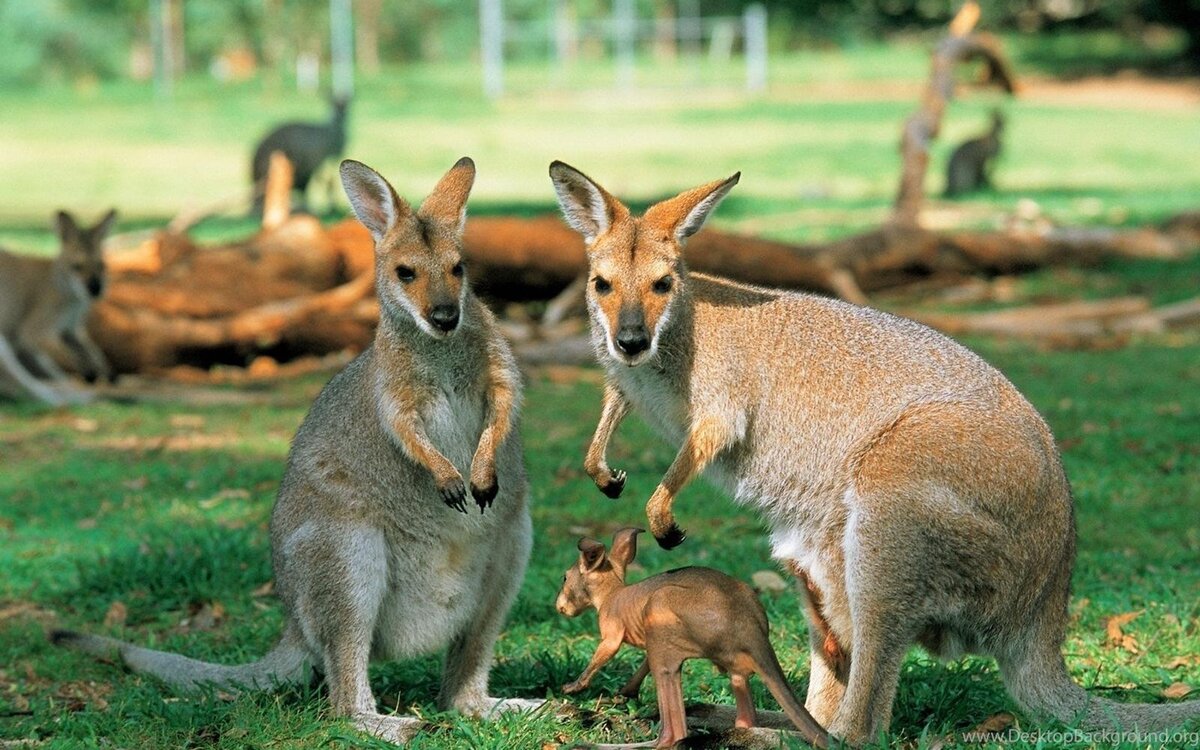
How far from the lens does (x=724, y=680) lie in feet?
14.5

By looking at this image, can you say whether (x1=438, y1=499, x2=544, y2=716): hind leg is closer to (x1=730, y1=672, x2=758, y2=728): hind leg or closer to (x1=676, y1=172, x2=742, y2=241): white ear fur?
(x1=730, y1=672, x2=758, y2=728): hind leg

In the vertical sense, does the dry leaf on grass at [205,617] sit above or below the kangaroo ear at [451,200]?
below

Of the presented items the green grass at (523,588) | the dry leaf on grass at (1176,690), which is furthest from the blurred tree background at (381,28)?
the dry leaf on grass at (1176,690)

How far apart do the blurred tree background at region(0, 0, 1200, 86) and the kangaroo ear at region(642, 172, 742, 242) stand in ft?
113

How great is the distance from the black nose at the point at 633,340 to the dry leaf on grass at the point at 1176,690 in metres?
1.76

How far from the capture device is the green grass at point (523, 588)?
414 centimetres

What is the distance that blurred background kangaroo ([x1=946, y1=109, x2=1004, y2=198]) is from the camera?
57.7ft

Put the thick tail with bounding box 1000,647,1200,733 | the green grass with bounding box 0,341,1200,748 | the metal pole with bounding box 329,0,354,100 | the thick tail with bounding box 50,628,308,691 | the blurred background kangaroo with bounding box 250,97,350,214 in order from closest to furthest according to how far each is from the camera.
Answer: the thick tail with bounding box 1000,647,1200,733 → the green grass with bounding box 0,341,1200,748 → the thick tail with bounding box 50,628,308,691 → the blurred background kangaroo with bounding box 250,97,350,214 → the metal pole with bounding box 329,0,354,100

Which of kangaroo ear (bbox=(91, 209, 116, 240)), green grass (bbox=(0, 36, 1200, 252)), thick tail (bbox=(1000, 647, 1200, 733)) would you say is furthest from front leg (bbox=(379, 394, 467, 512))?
green grass (bbox=(0, 36, 1200, 252))

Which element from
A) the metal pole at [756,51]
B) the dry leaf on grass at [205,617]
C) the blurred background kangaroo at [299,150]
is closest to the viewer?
the dry leaf on grass at [205,617]

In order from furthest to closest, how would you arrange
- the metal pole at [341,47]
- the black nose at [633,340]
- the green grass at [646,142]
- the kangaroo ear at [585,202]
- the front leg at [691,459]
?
the metal pole at [341,47]
the green grass at [646,142]
the kangaroo ear at [585,202]
the front leg at [691,459]
the black nose at [633,340]

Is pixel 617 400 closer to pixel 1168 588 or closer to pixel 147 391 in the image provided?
pixel 1168 588

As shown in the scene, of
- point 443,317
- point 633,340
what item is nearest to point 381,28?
point 443,317

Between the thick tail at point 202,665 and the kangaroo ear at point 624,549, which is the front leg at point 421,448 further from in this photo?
the thick tail at point 202,665
